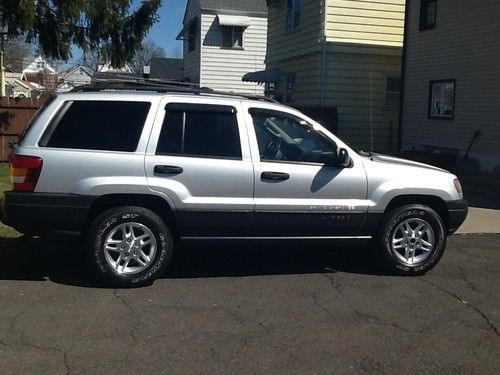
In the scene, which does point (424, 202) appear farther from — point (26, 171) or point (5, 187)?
Answer: point (5, 187)

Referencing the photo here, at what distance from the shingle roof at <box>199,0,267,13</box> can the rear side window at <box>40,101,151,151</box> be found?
89.8 ft

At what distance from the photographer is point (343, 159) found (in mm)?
6164

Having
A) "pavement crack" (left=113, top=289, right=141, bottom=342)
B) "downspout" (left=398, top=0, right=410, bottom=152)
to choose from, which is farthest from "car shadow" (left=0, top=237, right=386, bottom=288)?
"downspout" (left=398, top=0, right=410, bottom=152)

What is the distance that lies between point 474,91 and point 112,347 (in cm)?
1279

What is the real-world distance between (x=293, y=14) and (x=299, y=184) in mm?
16259

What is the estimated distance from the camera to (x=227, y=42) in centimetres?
3238

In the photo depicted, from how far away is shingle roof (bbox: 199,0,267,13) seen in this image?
32.2m

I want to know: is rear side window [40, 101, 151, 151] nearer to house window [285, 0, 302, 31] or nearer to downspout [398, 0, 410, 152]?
Answer: downspout [398, 0, 410, 152]

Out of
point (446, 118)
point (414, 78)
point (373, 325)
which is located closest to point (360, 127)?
point (414, 78)

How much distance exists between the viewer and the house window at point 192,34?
3416 centimetres

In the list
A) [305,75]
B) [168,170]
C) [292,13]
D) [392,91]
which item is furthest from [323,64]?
[168,170]

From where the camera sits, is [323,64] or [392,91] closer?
[323,64]

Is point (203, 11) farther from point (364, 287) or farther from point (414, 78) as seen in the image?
point (364, 287)

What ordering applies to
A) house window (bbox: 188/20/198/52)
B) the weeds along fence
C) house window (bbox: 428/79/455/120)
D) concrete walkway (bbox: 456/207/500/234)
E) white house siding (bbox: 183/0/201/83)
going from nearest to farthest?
1. concrete walkway (bbox: 456/207/500/234)
2. the weeds along fence
3. house window (bbox: 428/79/455/120)
4. white house siding (bbox: 183/0/201/83)
5. house window (bbox: 188/20/198/52)
